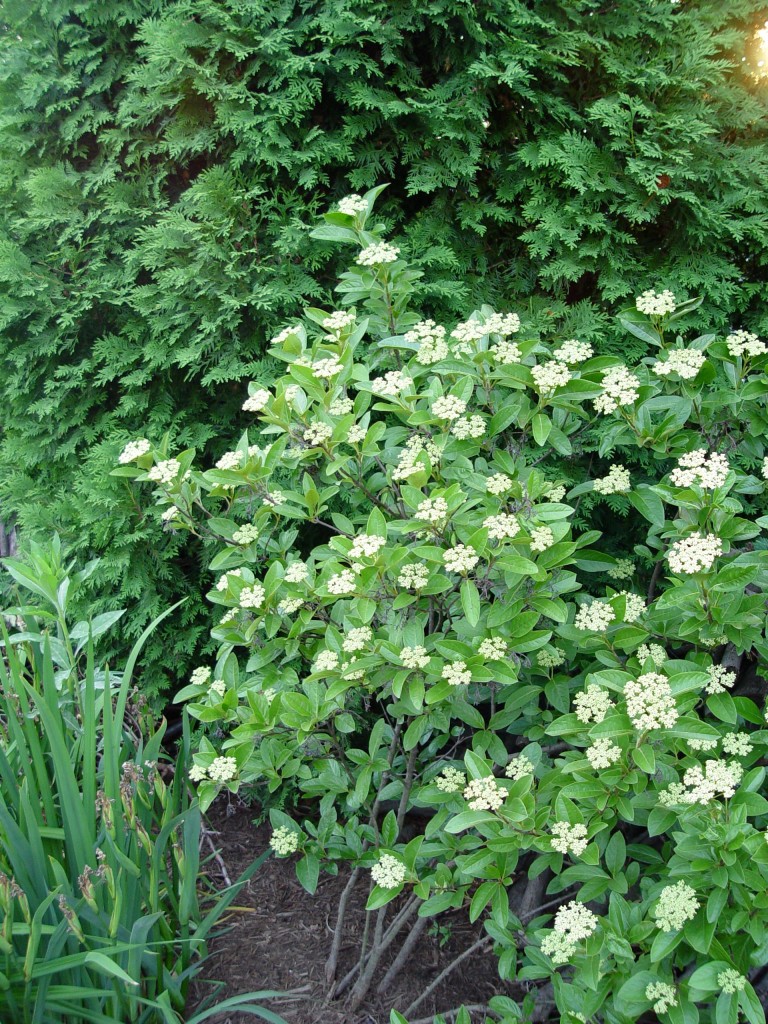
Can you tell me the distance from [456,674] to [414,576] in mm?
224

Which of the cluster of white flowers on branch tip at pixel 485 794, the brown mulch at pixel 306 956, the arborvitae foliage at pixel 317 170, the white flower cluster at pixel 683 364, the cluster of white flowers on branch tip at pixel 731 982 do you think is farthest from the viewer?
the arborvitae foliage at pixel 317 170

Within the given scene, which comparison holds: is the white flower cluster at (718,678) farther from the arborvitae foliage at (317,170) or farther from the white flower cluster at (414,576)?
the arborvitae foliage at (317,170)

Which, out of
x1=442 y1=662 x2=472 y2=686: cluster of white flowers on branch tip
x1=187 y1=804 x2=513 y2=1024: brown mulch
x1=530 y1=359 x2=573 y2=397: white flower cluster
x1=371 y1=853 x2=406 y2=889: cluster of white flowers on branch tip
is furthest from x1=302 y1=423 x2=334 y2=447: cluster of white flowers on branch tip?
x1=187 y1=804 x2=513 y2=1024: brown mulch

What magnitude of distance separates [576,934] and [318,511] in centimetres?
111

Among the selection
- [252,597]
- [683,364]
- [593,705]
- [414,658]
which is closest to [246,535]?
[252,597]

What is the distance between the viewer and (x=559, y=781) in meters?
1.75

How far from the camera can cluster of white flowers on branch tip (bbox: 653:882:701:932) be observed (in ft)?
4.87

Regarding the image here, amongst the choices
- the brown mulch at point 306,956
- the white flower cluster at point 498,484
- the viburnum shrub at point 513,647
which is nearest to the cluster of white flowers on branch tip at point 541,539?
the viburnum shrub at point 513,647

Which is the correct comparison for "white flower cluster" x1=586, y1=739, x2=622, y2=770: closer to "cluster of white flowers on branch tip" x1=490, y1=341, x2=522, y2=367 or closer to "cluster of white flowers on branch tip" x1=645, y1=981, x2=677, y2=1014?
"cluster of white flowers on branch tip" x1=645, y1=981, x2=677, y2=1014

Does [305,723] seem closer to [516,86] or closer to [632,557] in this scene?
[632,557]

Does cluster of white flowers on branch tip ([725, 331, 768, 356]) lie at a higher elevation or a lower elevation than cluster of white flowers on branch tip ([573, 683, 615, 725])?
higher

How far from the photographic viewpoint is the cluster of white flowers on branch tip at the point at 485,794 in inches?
60.9

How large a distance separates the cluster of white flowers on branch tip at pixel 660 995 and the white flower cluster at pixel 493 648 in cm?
68

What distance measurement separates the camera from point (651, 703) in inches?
59.4
